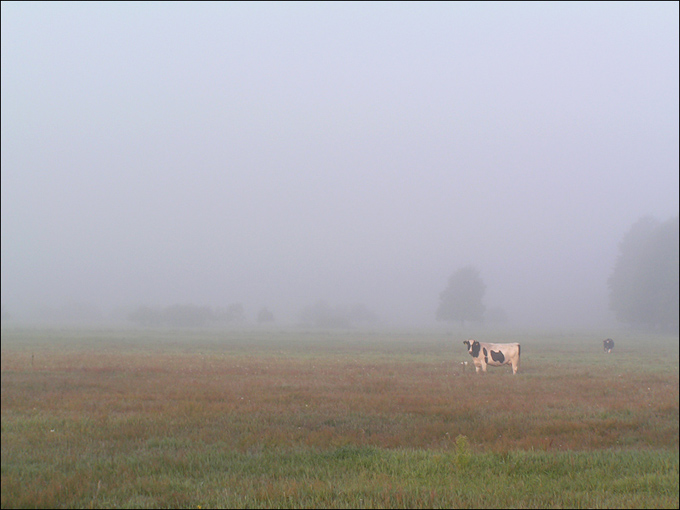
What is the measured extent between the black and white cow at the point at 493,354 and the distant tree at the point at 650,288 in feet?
9.02

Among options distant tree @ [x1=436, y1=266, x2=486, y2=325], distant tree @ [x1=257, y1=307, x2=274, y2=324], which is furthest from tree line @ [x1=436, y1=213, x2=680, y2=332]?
distant tree @ [x1=257, y1=307, x2=274, y2=324]

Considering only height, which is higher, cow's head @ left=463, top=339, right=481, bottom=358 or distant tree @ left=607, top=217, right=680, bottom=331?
distant tree @ left=607, top=217, right=680, bottom=331

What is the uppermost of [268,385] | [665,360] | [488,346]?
[488,346]

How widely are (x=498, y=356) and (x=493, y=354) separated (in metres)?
0.09

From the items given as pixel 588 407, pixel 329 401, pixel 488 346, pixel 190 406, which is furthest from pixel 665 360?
pixel 190 406

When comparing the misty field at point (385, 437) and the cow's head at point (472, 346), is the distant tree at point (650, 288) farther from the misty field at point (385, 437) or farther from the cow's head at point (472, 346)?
the cow's head at point (472, 346)

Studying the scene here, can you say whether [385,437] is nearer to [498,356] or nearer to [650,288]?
[498,356]

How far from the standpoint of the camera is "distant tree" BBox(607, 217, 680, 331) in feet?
36.0

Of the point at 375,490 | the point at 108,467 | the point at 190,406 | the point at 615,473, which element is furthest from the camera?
the point at 190,406

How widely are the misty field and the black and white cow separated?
28 cm

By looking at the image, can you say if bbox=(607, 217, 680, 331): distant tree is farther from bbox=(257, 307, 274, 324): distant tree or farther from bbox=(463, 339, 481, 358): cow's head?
bbox=(257, 307, 274, 324): distant tree

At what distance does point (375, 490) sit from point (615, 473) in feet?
16.3

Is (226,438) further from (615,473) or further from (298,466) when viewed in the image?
(615,473)

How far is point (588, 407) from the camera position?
1482 centimetres
